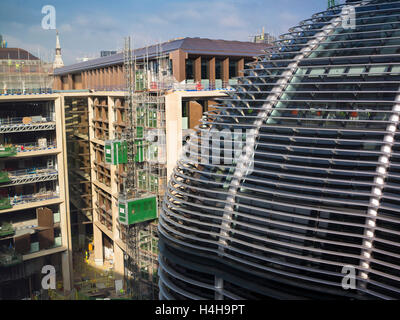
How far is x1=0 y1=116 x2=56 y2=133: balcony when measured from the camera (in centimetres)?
3966

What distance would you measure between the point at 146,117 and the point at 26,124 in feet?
39.0

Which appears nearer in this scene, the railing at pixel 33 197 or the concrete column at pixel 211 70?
the railing at pixel 33 197

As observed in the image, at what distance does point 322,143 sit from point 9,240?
34323 mm

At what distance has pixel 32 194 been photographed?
4266 cm

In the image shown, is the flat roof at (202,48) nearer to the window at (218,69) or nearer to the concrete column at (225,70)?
the concrete column at (225,70)

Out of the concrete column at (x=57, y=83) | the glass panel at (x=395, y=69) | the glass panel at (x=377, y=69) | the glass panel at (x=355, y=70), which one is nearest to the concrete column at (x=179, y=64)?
the glass panel at (x=355, y=70)

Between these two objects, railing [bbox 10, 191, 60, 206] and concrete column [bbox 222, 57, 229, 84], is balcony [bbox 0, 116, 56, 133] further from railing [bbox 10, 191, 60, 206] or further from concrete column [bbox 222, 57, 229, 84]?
concrete column [bbox 222, 57, 229, 84]

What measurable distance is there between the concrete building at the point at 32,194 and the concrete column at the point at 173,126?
1276 cm

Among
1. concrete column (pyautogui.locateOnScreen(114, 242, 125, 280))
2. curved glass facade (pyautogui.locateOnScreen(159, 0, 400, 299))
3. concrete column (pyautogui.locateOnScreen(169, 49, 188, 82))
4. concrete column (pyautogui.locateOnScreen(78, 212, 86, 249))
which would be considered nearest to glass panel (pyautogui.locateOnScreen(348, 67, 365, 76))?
curved glass facade (pyautogui.locateOnScreen(159, 0, 400, 299))

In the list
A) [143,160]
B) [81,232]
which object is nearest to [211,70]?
[143,160]

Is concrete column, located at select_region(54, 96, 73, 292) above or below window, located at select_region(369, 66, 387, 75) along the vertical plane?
below

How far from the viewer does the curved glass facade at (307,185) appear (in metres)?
14.1

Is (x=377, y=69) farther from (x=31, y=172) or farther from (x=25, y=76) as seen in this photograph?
(x=25, y=76)
